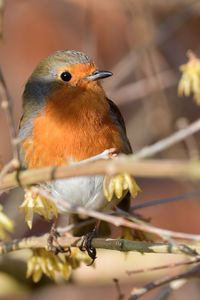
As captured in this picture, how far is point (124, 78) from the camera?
610 cm

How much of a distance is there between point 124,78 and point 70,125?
3609 millimetres

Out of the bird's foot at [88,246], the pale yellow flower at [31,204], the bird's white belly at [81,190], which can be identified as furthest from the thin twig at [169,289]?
the pale yellow flower at [31,204]

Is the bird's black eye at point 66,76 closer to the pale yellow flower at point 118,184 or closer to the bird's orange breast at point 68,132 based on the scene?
the bird's orange breast at point 68,132

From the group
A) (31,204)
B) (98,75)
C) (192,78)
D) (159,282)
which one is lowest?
(159,282)

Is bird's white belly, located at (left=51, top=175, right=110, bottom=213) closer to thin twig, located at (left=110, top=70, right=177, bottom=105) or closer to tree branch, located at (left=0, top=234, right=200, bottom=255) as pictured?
tree branch, located at (left=0, top=234, right=200, bottom=255)

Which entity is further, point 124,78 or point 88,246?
point 124,78

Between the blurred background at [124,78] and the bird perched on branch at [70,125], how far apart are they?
0.39m

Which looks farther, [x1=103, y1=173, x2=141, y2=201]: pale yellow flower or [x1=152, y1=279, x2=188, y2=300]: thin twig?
[x1=152, y1=279, x2=188, y2=300]: thin twig

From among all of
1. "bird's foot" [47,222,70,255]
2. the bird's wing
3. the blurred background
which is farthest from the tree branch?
the bird's wing

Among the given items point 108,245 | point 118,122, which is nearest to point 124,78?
point 118,122

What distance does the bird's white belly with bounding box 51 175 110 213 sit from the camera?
2.68 m

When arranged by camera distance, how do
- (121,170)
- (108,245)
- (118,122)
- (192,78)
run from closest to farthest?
(121,170) < (108,245) < (192,78) < (118,122)

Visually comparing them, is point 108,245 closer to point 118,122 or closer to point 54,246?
point 54,246

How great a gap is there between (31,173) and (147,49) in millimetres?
2854
